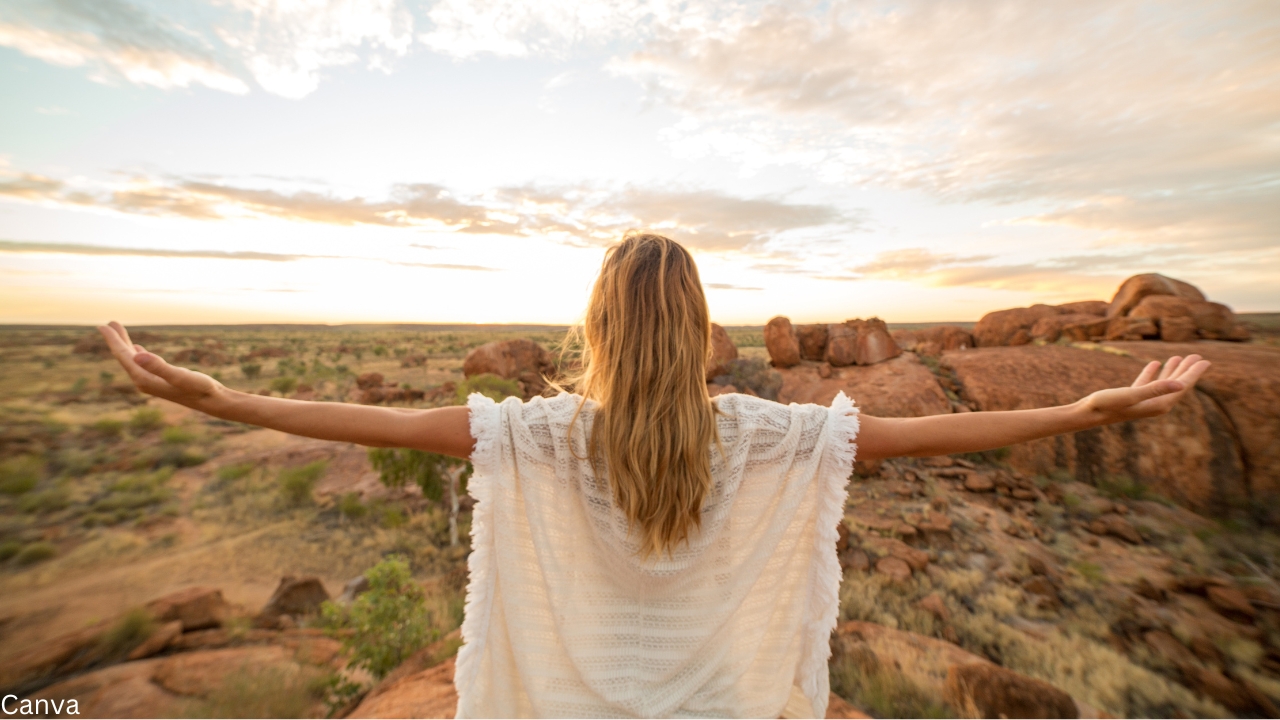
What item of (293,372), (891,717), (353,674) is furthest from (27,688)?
(293,372)

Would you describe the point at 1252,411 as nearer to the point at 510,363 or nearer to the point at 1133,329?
the point at 1133,329

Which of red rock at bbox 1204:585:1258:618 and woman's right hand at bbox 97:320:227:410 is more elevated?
woman's right hand at bbox 97:320:227:410

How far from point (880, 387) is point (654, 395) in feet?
40.4

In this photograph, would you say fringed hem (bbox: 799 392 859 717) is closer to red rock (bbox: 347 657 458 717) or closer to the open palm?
the open palm

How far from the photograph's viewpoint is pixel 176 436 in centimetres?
1196

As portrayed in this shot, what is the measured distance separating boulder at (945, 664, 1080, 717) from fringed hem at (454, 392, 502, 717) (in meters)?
4.05

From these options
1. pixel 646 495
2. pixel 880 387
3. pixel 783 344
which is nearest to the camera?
pixel 646 495

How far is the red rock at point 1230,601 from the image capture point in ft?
17.6

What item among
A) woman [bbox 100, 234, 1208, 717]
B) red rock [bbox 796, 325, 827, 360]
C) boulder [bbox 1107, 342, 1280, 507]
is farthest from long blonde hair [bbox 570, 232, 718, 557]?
red rock [bbox 796, 325, 827, 360]

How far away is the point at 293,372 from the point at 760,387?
2162 cm

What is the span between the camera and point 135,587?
6.30 meters

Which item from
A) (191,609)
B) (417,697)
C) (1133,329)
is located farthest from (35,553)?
(1133,329)

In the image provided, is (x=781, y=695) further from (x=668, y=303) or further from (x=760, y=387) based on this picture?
(x=760, y=387)

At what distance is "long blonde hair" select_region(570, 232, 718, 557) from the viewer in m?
1.46
